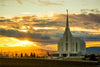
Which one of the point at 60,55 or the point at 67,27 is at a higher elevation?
the point at 67,27

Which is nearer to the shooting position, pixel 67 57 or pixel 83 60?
pixel 83 60

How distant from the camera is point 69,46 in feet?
569

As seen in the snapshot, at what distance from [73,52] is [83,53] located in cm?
981

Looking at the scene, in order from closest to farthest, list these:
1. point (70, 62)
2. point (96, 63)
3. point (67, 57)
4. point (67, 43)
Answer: point (96, 63) < point (70, 62) < point (67, 57) < point (67, 43)

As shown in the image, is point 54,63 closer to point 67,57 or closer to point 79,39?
point 67,57

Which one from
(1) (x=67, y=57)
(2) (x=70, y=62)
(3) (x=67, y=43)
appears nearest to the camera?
(2) (x=70, y=62)

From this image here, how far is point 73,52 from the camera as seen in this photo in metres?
172

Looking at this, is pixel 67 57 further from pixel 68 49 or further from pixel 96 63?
pixel 96 63

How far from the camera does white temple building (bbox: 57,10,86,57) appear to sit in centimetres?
17212

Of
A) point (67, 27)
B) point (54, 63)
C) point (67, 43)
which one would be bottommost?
point (54, 63)

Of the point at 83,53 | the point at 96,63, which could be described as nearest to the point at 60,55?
the point at 83,53

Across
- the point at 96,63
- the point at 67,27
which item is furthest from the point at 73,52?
the point at 96,63

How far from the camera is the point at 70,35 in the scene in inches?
6973

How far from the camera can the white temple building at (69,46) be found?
172125 millimetres
